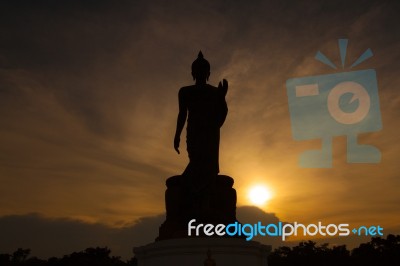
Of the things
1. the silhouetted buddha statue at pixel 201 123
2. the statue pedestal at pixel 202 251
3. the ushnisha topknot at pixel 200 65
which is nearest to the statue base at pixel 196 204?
the silhouetted buddha statue at pixel 201 123

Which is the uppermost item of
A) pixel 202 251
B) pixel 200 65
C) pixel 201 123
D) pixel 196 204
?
pixel 200 65

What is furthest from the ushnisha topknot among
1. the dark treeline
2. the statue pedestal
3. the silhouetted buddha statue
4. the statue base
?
the dark treeline

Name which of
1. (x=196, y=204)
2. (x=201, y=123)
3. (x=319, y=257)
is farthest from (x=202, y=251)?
(x=319, y=257)

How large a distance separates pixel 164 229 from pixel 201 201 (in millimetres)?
1041

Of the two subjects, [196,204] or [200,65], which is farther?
[200,65]

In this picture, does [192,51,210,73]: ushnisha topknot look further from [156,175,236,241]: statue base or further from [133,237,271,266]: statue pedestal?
[133,237,271,266]: statue pedestal

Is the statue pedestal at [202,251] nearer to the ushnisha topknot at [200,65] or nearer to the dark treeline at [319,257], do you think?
the ushnisha topknot at [200,65]

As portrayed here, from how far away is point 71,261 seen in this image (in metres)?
43.2

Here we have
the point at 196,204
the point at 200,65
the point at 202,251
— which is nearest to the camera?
the point at 202,251

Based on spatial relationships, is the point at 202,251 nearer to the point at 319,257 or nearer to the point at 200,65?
the point at 200,65

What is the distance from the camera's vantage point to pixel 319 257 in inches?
1416

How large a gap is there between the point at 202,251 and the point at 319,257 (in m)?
28.8

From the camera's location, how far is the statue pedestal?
944cm

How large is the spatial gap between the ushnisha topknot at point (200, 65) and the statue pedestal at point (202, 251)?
183 inches
